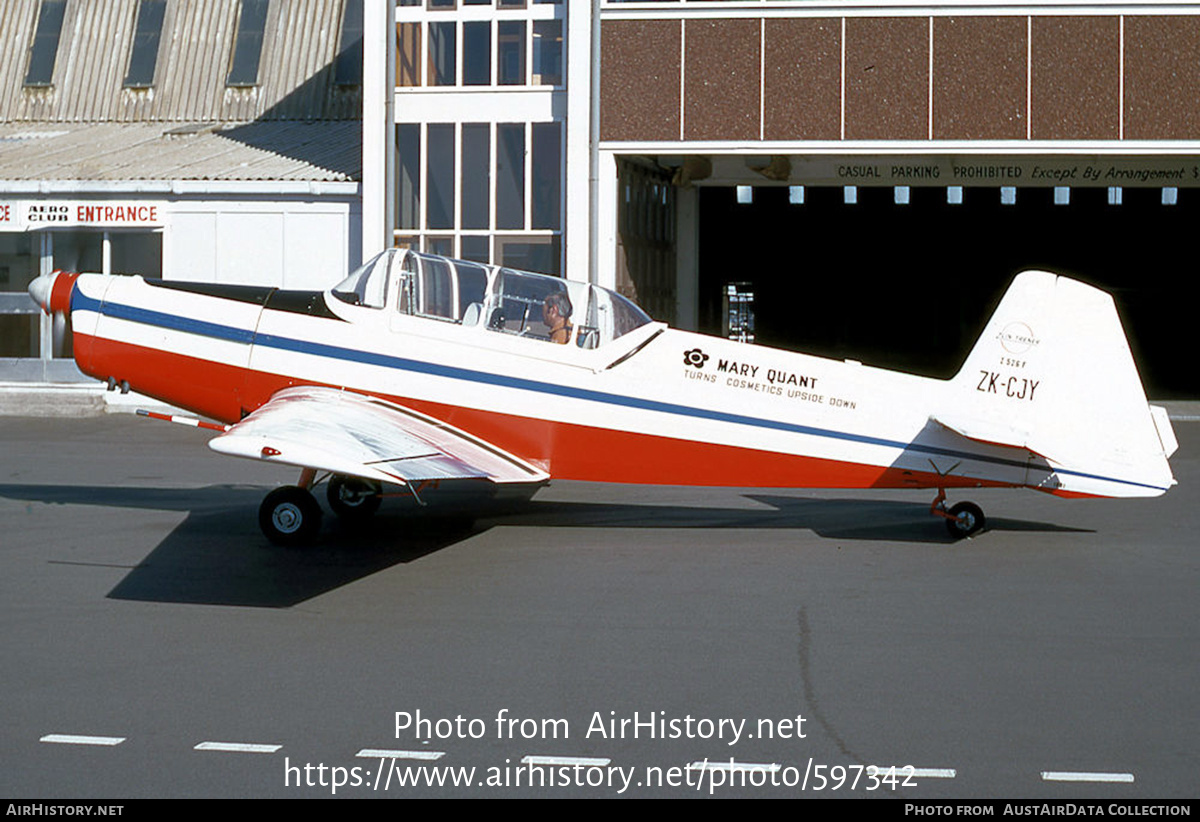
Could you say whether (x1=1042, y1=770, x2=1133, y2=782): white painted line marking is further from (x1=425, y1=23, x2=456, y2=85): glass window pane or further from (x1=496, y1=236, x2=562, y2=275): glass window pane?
(x1=425, y1=23, x2=456, y2=85): glass window pane

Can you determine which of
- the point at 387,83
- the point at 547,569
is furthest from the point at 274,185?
the point at 547,569

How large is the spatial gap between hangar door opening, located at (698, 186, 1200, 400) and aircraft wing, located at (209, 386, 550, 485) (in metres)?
22.9

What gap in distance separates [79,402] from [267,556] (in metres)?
11.7

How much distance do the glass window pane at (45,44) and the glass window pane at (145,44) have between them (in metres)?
1.65

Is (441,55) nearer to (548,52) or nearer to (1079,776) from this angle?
(548,52)

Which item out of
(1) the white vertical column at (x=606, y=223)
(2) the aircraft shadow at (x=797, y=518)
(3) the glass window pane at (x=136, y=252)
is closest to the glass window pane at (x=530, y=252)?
(1) the white vertical column at (x=606, y=223)

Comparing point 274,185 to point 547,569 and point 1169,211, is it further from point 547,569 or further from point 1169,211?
point 1169,211

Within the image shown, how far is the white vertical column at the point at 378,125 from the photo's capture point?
18844mm

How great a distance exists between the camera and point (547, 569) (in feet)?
29.0

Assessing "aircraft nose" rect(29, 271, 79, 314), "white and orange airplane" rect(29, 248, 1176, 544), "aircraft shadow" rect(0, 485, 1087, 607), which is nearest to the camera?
"aircraft shadow" rect(0, 485, 1087, 607)

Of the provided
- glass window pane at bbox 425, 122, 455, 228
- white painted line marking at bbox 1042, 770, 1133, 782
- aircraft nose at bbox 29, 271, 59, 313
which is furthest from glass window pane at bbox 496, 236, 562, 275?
white painted line marking at bbox 1042, 770, 1133, 782

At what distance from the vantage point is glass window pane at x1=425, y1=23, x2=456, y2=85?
62.4 ft

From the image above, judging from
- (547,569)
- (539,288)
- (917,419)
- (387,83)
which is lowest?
(547,569)

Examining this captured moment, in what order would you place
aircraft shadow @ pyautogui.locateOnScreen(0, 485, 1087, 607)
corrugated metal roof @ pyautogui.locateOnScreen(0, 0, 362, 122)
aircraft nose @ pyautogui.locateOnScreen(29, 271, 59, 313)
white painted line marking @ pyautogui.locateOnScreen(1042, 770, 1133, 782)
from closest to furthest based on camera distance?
white painted line marking @ pyautogui.locateOnScreen(1042, 770, 1133, 782) < aircraft shadow @ pyautogui.locateOnScreen(0, 485, 1087, 607) < aircraft nose @ pyautogui.locateOnScreen(29, 271, 59, 313) < corrugated metal roof @ pyautogui.locateOnScreen(0, 0, 362, 122)
